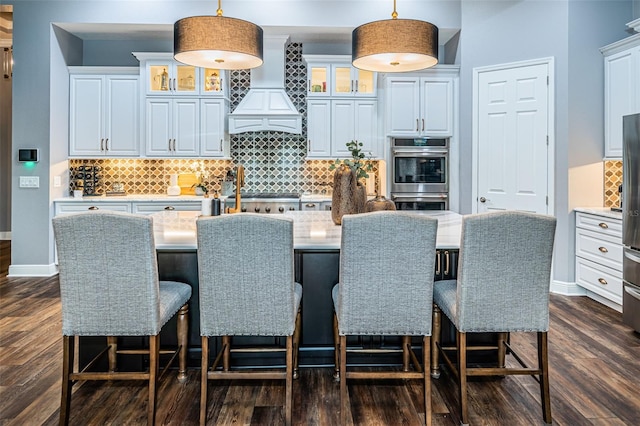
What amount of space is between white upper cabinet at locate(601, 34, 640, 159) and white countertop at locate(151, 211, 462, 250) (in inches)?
81.2

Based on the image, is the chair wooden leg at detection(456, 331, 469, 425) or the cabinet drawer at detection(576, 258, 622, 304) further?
the cabinet drawer at detection(576, 258, 622, 304)

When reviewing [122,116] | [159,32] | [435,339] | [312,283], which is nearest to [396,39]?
[312,283]

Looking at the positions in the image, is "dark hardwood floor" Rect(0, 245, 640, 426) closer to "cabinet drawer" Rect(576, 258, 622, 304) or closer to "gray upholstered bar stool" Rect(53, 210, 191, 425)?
"gray upholstered bar stool" Rect(53, 210, 191, 425)

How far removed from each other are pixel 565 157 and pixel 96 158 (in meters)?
5.43

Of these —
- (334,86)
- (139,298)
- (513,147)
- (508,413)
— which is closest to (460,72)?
(513,147)

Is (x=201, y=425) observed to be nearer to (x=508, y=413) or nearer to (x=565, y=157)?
(x=508, y=413)

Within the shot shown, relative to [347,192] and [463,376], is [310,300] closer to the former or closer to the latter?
[347,192]

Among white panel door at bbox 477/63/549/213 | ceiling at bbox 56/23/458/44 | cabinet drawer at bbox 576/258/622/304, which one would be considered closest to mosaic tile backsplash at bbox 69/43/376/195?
ceiling at bbox 56/23/458/44

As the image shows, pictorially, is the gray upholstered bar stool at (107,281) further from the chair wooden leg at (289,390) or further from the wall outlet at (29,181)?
the wall outlet at (29,181)

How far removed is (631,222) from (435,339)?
205 centimetres

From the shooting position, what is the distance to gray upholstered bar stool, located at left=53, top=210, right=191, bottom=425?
2.02m

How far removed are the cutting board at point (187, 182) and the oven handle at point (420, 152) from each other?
2.68 m

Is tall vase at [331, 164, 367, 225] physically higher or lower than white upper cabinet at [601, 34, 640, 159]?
lower

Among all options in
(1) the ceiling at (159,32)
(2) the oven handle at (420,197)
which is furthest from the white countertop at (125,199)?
(2) the oven handle at (420,197)
